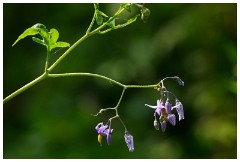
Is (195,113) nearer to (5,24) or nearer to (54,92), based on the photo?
(54,92)

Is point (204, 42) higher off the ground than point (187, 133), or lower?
higher

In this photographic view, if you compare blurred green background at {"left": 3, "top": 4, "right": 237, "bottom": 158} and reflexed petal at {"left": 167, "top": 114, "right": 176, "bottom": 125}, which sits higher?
blurred green background at {"left": 3, "top": 4, "right": 237, "bottom": 158}

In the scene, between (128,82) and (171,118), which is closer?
(171,118)

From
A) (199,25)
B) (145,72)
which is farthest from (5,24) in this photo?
(199,25)

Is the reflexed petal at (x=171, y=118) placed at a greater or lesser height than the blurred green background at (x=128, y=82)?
lesser

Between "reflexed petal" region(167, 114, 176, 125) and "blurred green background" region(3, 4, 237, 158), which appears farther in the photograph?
"blurred green background" region(3, 4, 237, 158)

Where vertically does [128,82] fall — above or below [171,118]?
above

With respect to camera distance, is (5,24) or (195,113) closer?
(195,113)

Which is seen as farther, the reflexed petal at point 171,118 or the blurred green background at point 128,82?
the blurred green background at point 128,82
